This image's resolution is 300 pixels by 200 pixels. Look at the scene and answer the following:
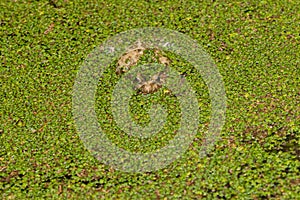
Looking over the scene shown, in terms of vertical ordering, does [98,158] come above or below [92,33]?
below

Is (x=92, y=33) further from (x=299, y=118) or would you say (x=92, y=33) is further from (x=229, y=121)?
(x=299, y=118)

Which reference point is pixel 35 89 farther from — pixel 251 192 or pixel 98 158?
pixel 251 192

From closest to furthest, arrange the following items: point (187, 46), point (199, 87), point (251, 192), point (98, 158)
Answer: point (251, 192), point (98, 158), point (199, 87), point (187, 46)

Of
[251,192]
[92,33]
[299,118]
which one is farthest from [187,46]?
[251,192]

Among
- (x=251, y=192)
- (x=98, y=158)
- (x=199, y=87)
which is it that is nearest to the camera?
(x=251, y=192)

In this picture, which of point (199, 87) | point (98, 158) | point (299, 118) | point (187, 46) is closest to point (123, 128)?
point (98, 158)

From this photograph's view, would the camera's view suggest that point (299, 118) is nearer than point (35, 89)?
Yes

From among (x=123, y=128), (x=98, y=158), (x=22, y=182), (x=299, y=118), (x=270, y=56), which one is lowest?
(x=22, y=182)
